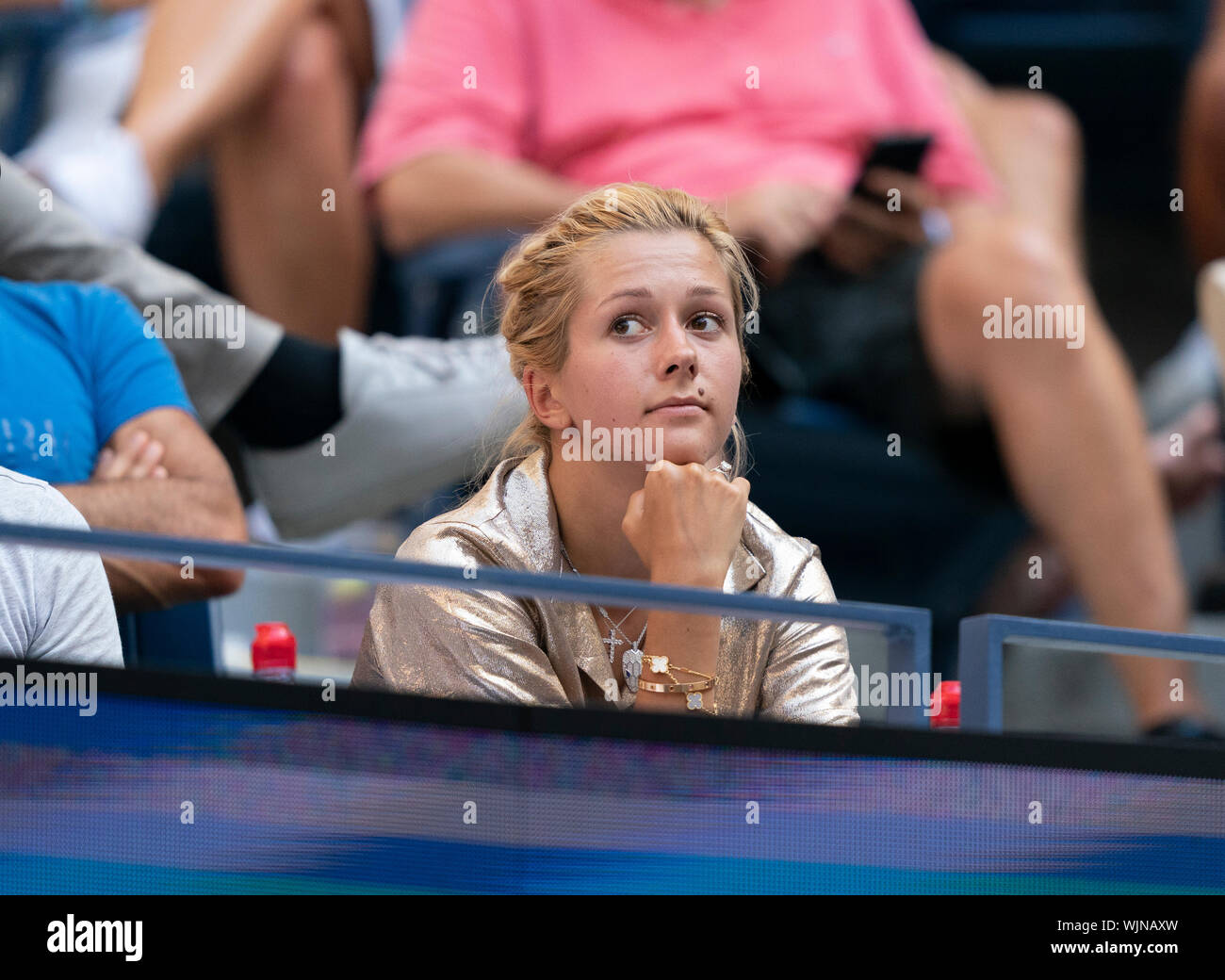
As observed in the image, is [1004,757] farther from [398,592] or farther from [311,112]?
[311,112]

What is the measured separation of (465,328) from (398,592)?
0.97 meters

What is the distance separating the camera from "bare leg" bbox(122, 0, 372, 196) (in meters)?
1.97

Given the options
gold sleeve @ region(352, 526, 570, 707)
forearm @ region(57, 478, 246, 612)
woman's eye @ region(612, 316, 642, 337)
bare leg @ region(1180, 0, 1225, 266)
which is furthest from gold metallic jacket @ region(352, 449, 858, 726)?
bare leg @ region(1180, 0, 1225, 266)

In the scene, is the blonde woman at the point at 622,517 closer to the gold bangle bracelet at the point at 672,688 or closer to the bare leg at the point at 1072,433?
the gold bangle bracelet at the point at 672,688

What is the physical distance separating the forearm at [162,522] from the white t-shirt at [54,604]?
0.06 meters

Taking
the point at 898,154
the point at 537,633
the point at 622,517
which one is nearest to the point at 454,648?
the point at 537,633

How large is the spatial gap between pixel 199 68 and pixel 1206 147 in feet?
4.79

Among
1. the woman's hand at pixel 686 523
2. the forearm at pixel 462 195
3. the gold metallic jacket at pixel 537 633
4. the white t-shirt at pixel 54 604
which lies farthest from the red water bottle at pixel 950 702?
the forearm at pixel 462 195

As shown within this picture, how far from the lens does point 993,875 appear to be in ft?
2.86

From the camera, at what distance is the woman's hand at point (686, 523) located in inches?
A: 38.2

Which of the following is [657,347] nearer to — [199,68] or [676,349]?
[676,349]

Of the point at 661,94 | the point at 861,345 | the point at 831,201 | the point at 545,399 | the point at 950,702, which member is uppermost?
the point at 661,94

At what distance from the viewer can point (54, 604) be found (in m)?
0.97
